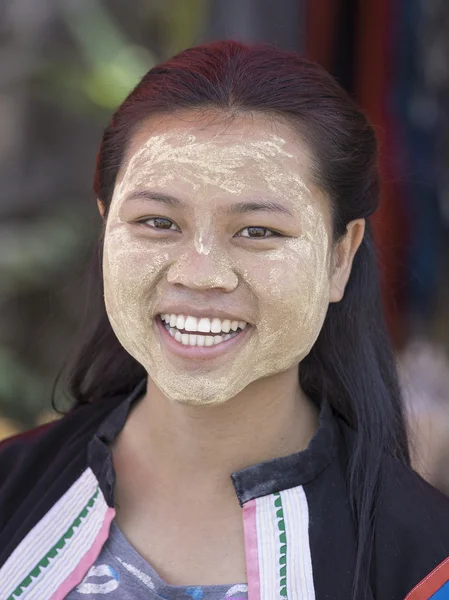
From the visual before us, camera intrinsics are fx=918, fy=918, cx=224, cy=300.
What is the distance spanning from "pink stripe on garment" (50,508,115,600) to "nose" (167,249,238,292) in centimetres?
53

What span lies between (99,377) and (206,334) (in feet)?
1.76

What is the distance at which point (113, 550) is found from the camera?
1.81 m

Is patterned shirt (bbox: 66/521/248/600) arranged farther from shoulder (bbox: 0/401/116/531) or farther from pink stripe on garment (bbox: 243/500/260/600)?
shoulder (bbox: 0/401/116/531)

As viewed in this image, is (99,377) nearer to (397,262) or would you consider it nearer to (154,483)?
(154,483)

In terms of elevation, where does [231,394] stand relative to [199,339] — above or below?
below

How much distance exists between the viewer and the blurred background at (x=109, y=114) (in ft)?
10.8

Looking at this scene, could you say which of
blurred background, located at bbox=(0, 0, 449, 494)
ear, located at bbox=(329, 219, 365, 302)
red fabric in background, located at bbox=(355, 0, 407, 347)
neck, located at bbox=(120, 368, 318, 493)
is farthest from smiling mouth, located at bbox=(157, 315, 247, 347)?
red fabric in background, located at bbox=(355, 0, 407, 347)

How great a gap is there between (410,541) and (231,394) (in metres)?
0.43

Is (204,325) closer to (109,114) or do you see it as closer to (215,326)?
(215,326)

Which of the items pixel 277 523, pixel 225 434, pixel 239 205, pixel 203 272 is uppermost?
pixel 239 205

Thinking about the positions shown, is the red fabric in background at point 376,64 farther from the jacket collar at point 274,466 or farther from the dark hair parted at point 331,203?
the jacket collar at point 274,466

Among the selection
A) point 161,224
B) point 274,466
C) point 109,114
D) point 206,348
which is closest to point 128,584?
point 274,466

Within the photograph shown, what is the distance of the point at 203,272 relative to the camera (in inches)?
65.5

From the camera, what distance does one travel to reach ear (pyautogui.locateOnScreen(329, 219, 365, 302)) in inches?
74.7
